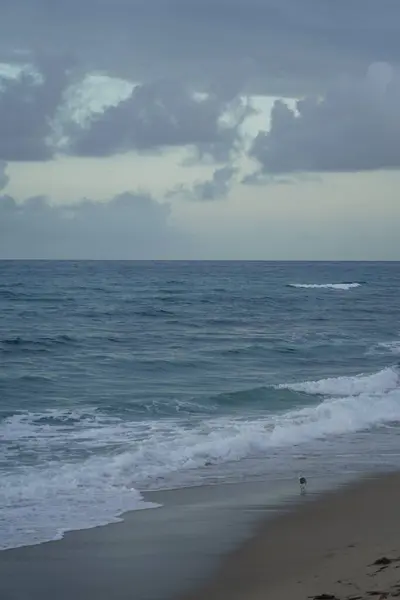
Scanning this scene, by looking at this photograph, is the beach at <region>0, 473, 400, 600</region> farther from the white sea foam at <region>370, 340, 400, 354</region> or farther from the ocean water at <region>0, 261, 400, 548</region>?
the white sea foam at <region>370, 340, 400, 354</region>

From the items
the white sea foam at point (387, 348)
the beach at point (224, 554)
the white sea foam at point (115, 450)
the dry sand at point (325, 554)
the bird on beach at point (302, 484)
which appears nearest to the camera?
the dry sand at point (325, 554)

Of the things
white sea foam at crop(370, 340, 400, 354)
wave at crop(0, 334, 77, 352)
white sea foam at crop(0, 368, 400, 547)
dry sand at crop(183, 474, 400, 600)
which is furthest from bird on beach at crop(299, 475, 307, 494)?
white sea foam at crop(370, 340, 400, 354)

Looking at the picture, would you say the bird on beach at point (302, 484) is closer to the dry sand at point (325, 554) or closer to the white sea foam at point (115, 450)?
the dry sand at point (325, 554)

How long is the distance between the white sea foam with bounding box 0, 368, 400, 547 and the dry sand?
7.02 feet

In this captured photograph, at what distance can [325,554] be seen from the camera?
31.3 ft

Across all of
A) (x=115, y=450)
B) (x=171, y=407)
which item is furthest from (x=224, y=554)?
(x=171, y=407)

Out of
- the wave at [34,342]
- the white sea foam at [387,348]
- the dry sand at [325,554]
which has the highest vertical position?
the wave at [34,342]

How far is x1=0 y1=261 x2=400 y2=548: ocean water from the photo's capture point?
12711 mm

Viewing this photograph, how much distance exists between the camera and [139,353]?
29500 millimetres

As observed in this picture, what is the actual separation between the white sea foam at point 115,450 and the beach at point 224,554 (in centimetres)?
65

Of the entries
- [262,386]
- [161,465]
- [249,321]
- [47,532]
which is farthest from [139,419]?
[249,321]

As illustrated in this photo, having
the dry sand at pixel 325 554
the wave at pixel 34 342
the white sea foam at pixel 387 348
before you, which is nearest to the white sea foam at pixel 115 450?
the dry sand at pixel 325 554

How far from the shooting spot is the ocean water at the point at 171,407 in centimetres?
1271

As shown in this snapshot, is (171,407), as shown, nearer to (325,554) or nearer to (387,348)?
(325,554)
